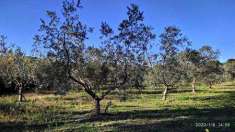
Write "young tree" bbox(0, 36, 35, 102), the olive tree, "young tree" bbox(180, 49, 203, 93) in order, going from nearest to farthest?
"young tree" bbox(0, 36, 35, 102)
"young tree" bbox(180, 49, 203, 93)
the olive tree

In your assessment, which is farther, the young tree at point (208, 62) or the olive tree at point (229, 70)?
the olive tree at point (229, 70)

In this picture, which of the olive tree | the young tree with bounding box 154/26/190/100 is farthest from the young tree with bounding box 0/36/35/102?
the olive tree

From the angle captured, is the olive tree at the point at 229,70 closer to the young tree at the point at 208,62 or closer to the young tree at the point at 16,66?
the young tree at the point at 208,62

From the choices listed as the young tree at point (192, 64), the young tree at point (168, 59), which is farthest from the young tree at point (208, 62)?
the young tree at point (168, 59)

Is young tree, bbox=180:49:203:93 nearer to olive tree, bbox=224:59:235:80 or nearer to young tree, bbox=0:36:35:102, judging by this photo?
young tree, bbox=0:36:35:102

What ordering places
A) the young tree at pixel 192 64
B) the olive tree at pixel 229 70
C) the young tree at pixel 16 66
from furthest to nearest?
the olive tree at pixel 229 70
the young tree at pixel 192 64
the young tree at pixel 16 66

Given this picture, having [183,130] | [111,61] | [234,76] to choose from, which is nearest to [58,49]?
[111,61]

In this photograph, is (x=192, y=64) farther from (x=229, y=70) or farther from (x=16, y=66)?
(x=229, y=70)

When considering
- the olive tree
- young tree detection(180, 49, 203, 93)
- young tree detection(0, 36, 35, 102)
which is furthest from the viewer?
the olive tree

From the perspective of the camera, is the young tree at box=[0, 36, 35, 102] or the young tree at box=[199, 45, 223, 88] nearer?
the young tree at box=[0, 36, 35, 102]

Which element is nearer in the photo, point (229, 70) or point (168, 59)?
point (168, 59)

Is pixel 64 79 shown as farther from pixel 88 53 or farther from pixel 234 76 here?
pixel 234 76

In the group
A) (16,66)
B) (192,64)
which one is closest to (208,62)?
(192,64)

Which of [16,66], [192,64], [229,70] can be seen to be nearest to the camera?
[16,66]
